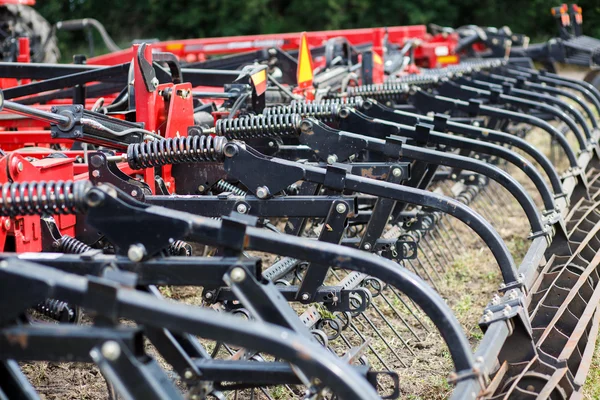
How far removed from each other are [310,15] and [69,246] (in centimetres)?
1454

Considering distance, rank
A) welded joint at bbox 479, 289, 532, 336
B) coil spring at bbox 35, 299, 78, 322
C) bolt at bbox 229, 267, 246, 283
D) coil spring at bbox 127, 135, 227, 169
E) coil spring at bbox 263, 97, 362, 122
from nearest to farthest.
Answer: bolt at bbox 229, 267, 246, 283
welded joint at bbox 479, 289, 532, 336
coil spring at bbox 35, 299, 78, 322
coil spring at bbox 127, 135, 227, 169
coil spring at bbox 263, 97, 362, 122

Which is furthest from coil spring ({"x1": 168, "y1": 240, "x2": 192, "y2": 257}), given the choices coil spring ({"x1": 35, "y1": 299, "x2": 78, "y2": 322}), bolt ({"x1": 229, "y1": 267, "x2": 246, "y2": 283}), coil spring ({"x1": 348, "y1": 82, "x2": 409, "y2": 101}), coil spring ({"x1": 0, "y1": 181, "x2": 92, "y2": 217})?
coil spring ({"x1": 348, "y1": 82, "x2": 409, "y2": 101})

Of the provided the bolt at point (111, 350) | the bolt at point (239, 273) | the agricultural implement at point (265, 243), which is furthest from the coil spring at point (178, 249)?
the bolt at point (111, 350)

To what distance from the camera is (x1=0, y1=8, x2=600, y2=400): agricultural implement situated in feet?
5.73

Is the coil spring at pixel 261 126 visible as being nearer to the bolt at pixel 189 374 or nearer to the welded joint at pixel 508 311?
the welded joint at pixel 508 311

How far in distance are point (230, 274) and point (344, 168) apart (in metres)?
0.86

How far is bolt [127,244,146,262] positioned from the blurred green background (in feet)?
48.0

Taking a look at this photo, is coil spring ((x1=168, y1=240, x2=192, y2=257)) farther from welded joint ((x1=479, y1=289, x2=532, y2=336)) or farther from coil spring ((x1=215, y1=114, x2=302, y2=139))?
welded joint ((x1=479, y1=289, x2=532, y2=336))

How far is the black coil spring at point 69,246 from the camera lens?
112 inches

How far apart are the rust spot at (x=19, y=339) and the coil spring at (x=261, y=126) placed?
1.71 m

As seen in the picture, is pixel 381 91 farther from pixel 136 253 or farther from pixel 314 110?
pixel 136 253

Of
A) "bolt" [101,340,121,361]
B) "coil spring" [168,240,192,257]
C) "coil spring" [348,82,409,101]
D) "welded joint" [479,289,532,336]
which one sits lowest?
"coil spring" [168,240,192,257]

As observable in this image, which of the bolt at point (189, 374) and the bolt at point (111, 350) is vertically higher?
the bolt at point (111, 350)

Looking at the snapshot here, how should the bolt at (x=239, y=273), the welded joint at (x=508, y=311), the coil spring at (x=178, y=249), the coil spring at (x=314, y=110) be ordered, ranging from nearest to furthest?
the bolt at (x=239, y=273) → the welded joint at (x=508, y=311) → the coil spring at (x=178, y=249) → the coil spring at (x=314, y=110)
